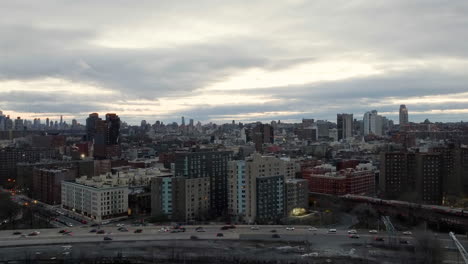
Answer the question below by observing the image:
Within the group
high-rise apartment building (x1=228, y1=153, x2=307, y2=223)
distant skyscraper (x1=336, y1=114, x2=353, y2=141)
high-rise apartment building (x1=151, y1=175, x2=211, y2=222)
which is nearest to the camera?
high-rise apartment building (x1=228, y1=153, x2=307, y2=223)

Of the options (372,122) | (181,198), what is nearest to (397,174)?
(181,198)

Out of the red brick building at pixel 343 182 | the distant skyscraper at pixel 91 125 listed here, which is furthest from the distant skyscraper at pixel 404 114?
the red brick building at pixel 343 182

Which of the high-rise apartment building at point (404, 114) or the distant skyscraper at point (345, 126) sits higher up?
the high-rise apartment building at point (404, 114)

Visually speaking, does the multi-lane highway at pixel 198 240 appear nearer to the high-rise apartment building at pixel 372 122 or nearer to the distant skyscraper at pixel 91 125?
the distant skyscraper at pixel 91 125

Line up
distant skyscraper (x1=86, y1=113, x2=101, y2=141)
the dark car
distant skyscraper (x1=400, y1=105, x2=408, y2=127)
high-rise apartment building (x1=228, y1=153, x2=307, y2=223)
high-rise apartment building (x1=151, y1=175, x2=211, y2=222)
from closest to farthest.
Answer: the dark car
high-rise apartment building (x1=228, y1=153, x2=307, y2=223)
high-rise apartment building (x1=151, y1=175, x2=211, y2=222)
distant skyscraper (x1=86, y1=113, x2=101, y2=141)
distant skyscraper (x1=400, y1=105, x2=408, y2=127)

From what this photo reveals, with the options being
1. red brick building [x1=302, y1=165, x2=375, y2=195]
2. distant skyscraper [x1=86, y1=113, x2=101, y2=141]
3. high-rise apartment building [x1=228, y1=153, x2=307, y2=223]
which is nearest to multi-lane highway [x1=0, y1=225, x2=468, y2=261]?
high-rise apartment building [x1=228, y1=153, x2=307, y2=223]

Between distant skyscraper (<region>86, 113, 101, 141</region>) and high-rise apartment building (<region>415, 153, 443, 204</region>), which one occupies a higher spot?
distant skyscraper (<region>86, 113, 101, 141</region>)

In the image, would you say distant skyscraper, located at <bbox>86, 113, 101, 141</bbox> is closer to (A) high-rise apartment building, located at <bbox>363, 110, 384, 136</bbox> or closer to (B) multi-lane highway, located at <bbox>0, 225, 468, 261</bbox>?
(B) multi-lane highway, located at <bbox>0, 225, 468, 261</bbox>

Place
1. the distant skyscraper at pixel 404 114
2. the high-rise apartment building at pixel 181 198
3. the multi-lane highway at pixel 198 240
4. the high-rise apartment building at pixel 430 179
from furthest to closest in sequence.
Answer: the distant skyscraper at pixel 404 114
the high-rise apartment building at pixel 430 179
the high-rise apartment building at pixel 181 198
the multi-lane highway at pixel 198 240

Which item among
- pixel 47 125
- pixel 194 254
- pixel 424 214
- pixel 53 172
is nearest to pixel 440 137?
pixel 424 214

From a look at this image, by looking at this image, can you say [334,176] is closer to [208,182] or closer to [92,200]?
[208,182]

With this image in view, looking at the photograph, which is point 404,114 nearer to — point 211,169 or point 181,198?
point 211,169
